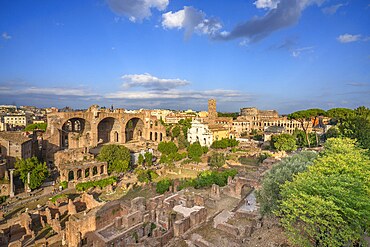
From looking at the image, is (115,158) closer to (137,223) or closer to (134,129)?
(137,223)

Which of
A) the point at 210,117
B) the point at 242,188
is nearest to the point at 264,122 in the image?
the point at 210,117

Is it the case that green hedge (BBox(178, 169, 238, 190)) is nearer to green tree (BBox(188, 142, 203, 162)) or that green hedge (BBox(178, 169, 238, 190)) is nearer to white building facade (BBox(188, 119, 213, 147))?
green tree (BBox(188, 142, 203, 162))

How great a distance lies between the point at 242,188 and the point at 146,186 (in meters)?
10.5

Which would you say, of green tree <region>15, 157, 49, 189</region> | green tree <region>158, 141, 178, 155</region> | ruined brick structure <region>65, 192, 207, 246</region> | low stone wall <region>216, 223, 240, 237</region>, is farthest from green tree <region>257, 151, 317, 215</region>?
green tree <region>158, 141, 178, 155</region>

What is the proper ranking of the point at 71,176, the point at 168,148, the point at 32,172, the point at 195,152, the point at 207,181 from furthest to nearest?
1. the point at 168,148
2. the point at 195,152
3. the point at 71,176
4. the point at 32,172
5. the point at 207,181

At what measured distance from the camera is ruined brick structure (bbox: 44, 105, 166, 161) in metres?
37.4

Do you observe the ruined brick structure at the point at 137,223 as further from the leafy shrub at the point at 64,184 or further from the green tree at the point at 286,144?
the green tree at the point at 286,144

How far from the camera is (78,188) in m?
24.1

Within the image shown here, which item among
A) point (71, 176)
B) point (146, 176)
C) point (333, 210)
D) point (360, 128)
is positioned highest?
point (360, 128)

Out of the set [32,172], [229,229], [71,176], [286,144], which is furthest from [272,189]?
[286,144]

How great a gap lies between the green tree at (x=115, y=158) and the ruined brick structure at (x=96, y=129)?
7.95 metres

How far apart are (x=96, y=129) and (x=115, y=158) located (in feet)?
63.0

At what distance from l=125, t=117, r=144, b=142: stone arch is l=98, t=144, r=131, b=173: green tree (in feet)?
95.3

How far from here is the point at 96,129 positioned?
47000 millimetres
